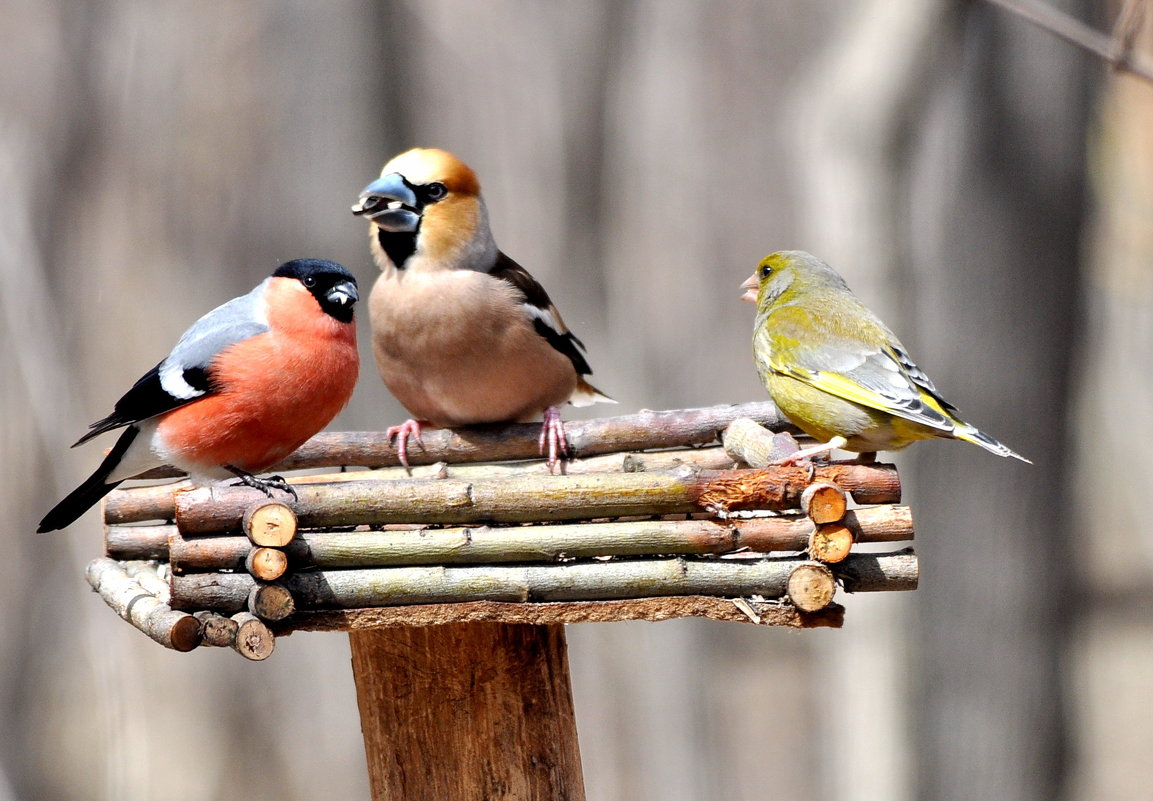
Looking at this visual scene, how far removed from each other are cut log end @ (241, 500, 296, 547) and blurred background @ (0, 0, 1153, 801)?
3.24 meters

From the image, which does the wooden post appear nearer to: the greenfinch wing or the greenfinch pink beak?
the greenfinch wing

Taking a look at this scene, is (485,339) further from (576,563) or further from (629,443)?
(576,563)

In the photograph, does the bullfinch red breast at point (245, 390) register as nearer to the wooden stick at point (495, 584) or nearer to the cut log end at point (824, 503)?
the wooden stick at point (495, 584)

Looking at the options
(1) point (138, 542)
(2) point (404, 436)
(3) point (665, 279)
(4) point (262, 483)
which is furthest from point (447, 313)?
(3) point (665, 279)

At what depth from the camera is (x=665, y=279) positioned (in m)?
6.21

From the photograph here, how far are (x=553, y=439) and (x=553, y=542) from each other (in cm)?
104

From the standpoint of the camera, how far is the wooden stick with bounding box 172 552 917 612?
7.93ft

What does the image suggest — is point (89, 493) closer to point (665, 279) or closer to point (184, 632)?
point (184, 632)

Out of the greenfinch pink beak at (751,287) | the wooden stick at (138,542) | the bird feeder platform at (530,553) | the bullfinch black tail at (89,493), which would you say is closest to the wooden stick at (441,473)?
the wooden stick at (138,542)

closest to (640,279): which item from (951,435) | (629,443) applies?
(629,443)

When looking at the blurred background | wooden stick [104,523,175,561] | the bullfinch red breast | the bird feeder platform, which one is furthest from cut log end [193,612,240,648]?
the blurred background

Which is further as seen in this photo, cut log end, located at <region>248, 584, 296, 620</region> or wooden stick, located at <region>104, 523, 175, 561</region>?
wooden stick, located at <region>104, 523, 175, 561</region>

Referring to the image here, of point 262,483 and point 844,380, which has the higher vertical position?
point 844,380

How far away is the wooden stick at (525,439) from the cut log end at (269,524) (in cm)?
107
